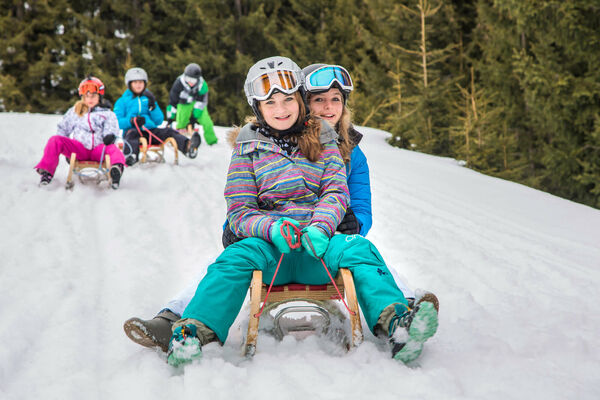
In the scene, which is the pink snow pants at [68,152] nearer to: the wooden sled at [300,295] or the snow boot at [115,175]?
the snow boot at [115,175]

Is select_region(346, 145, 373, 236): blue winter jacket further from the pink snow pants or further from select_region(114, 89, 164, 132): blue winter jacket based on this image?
select_region(114, 89, 164, 132): blue winter jacket

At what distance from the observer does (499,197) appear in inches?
225

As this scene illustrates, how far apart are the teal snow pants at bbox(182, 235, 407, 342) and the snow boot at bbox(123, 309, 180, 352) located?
18 centimetres

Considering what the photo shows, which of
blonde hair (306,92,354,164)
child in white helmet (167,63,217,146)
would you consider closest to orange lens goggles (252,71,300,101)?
blonde hair (306,92,354,164)

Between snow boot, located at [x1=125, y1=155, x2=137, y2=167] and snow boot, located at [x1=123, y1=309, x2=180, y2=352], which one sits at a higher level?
snow boot, located at [x1=123, y1=309, x2=180, y2=352]

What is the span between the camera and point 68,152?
5242mm

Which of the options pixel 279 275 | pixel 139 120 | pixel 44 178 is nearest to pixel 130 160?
pixel 139 120

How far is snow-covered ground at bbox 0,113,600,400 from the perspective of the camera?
173 cm

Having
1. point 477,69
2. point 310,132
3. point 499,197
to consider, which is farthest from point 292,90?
point 477,69

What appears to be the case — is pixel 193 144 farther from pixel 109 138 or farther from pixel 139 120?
pixel 109 138

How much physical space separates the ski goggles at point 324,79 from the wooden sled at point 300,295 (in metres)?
1.12

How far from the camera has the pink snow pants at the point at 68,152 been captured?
512cm

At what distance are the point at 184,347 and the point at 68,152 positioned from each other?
4.15 meters

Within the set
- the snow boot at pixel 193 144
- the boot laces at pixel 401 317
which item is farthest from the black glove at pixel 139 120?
the boot laces at pixel 401 317
